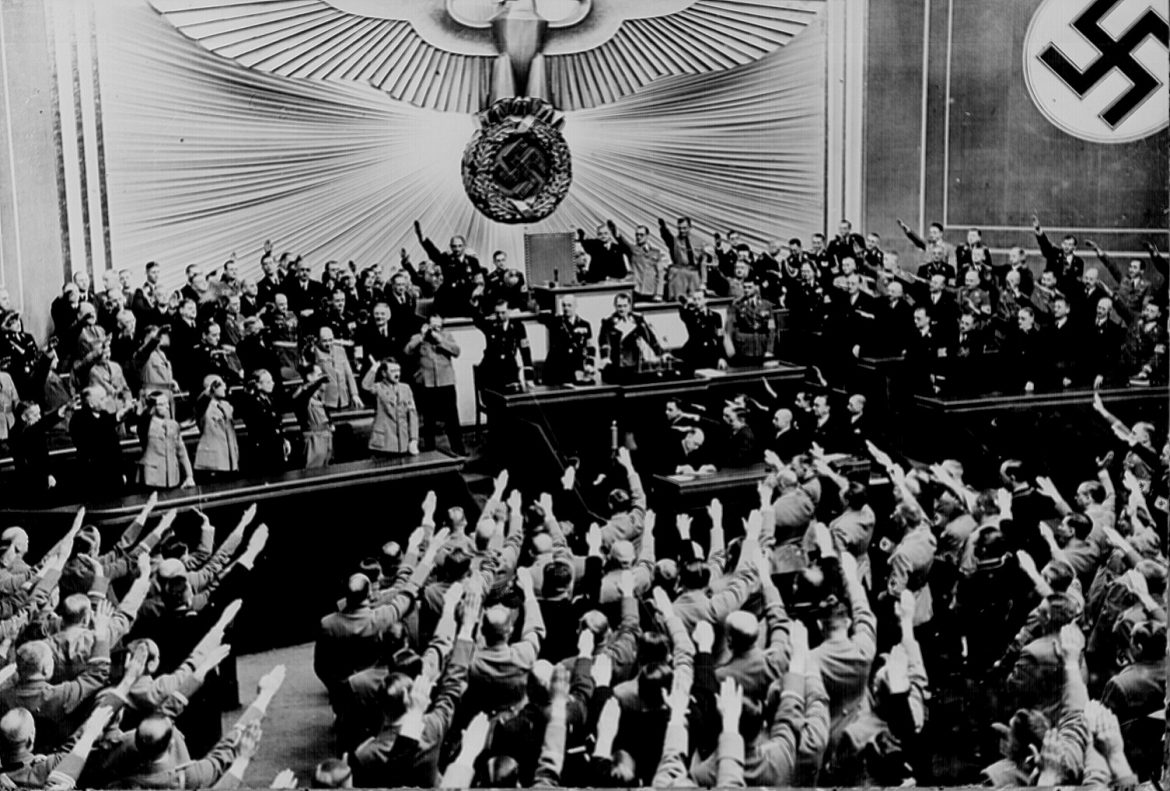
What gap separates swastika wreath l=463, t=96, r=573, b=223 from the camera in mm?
9766

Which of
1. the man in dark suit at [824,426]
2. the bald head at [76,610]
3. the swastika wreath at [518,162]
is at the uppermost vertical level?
the swastika wreath at [518,162]

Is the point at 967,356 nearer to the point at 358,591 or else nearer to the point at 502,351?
the point at 502,351

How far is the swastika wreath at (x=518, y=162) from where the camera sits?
384 inches

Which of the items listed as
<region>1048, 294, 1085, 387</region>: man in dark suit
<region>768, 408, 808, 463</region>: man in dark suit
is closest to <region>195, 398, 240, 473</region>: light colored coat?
<region>768, 408, 808, 463</region>: man in dark suit

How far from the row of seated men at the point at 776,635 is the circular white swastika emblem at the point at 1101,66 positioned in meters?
2.15

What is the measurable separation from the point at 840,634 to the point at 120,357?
5.26 m

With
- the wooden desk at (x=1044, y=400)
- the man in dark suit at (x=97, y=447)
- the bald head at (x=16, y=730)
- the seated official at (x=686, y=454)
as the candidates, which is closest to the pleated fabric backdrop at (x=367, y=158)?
the man in dark suit at (x=97, y=447)

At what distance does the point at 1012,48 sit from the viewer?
979 centimetres

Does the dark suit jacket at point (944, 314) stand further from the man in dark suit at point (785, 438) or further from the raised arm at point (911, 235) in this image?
the man in dark suit at point (785, 438)

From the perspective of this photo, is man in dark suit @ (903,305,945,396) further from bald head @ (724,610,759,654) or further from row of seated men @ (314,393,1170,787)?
bald head @ (724,610,759,654)

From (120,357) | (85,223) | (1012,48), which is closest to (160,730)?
(120,357)

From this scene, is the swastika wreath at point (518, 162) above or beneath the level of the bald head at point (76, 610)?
above

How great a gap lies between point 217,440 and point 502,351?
6.79 ft

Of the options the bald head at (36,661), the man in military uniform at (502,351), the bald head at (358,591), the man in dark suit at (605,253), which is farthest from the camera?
the man in dark suit at (605,253)
